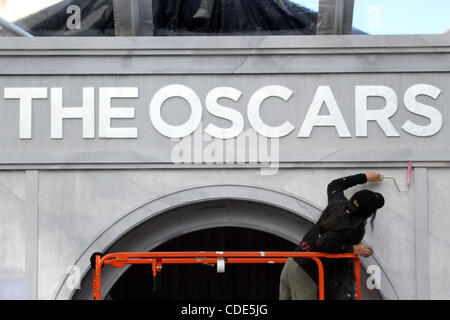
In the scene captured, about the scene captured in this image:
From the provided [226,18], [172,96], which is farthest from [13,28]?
[226,18]

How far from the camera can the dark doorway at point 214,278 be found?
852 centimetres

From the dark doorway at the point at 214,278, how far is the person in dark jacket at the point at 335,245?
2927 mm

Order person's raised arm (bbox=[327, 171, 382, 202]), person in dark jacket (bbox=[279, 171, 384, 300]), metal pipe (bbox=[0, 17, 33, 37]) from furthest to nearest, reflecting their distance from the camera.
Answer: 1. metal pipe (bbox=[0, 17, 33, 37])
2. person's raised arm (bbox=[327, 171, 382, 202])
3. person in dark jacket (bbox=[279, 171, 384, 300])

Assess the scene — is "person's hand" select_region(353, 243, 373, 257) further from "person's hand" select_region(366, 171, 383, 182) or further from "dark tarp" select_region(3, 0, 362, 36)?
"dark tarp" select_region(3, 0, 362, 36)

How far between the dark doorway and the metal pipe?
11.8 ft

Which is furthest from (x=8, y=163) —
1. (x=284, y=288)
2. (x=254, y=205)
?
(x=284, y=288)

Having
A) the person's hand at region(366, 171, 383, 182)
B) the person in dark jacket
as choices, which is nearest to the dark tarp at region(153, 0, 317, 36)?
the person's hand at region(366, 171, 383, 182)

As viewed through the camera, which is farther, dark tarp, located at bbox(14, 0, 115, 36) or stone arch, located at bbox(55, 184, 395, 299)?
dark tarp, located at bbox(14, 0, 115, 36)

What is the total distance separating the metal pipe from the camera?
6.28m

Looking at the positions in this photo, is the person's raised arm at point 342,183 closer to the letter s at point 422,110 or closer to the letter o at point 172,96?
the letter s at point 422,110

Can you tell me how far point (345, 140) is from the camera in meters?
6.00

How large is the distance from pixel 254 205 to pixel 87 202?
1.73 metres

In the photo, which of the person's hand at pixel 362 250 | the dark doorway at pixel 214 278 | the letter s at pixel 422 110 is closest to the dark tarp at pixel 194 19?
the letter s at pixel 422 110
